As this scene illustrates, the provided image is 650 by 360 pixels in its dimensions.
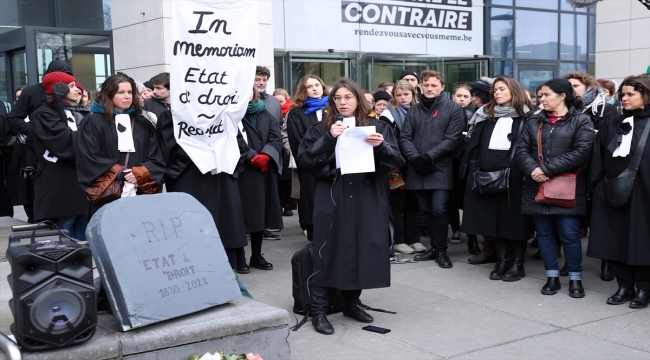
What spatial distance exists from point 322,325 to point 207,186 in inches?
84.5

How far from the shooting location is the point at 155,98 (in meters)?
8.41

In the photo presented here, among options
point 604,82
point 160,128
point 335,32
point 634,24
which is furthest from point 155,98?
point 634,24

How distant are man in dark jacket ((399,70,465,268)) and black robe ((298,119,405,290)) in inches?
82.2

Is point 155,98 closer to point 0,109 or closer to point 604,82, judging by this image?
point 0,109

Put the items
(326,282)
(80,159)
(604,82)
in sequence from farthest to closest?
1. (604,82)
2. (80,159)
3. (326,282)

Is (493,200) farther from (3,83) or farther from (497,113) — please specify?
(3,83)

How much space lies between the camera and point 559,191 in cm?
638

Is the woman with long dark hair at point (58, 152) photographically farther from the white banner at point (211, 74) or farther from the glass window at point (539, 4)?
the glass window at point (539, 4)

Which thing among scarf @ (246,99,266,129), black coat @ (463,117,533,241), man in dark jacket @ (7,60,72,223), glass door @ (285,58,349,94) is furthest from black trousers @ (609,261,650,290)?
glass door @ (285,58,349,94)

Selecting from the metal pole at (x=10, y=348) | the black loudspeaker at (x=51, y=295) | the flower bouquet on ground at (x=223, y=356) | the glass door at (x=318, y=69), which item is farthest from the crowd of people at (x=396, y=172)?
the glass door at (x=318, y=69)

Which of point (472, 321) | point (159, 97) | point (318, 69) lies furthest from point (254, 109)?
point (318, 69)

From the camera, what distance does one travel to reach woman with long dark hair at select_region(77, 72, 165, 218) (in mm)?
6359

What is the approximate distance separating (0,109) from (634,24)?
625 inches

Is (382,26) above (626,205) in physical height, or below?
above
